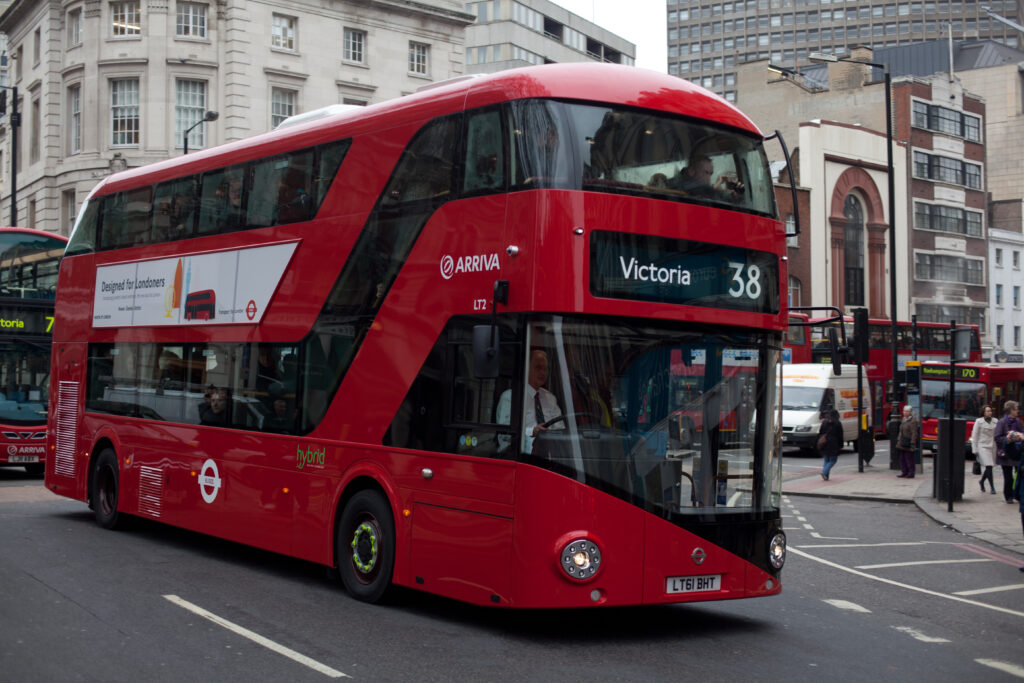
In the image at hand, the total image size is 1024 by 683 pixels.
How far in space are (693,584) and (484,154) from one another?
3605mm

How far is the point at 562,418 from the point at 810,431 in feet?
99.6

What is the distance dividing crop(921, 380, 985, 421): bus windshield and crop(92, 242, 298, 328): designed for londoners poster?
2743 centimetres

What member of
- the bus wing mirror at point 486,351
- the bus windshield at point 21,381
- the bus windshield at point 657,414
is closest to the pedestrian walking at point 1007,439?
the bus windshield at point 657,414

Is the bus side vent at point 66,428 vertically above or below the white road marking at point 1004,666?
above

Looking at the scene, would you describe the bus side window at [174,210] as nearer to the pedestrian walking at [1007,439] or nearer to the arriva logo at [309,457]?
the arriva logo at [309,457]

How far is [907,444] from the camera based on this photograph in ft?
86.8

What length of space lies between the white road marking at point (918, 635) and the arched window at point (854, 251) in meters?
57.1

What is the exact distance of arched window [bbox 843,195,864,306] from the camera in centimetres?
6462

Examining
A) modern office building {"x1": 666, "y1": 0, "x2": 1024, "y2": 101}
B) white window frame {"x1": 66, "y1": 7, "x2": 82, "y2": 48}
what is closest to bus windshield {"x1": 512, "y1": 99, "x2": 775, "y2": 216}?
white window frame {"x1": 66, "y1": 7, "x2": 82, "y2": 48}

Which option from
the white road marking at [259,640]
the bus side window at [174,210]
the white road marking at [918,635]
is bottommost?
the white road marking at [918,635]

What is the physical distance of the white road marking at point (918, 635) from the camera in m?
9.12

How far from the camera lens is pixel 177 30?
1786 inches

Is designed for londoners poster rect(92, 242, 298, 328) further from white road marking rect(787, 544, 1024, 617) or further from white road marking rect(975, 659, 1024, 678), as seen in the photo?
white road marking rect(787, 544, 1024, 617)

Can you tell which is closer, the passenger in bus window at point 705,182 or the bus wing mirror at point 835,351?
the passenger in bus window at point 705,182
